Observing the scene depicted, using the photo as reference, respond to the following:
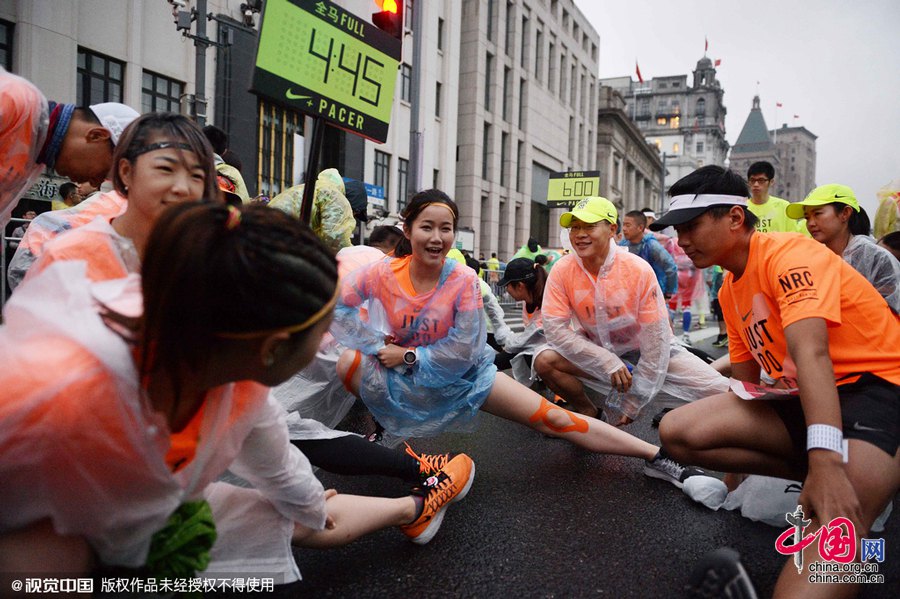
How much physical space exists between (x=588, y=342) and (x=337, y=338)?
5.30ft

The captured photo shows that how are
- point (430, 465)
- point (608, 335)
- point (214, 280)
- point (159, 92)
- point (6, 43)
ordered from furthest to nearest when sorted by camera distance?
point (159, 92)
point (6, 43)
point (608, 335)
point (430, 465)
point (214, 280)

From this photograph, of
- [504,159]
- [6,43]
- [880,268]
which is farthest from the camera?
[504,159]

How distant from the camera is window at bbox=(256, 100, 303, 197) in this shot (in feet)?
58.0

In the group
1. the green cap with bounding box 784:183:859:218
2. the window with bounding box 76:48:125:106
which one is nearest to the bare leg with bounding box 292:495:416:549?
the green cap with bounding box 784:183:859:218

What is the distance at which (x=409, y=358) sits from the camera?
301 centimetres

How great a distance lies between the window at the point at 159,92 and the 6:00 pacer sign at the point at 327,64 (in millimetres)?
12512

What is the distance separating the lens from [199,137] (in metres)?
1.92

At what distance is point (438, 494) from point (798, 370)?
1355mm

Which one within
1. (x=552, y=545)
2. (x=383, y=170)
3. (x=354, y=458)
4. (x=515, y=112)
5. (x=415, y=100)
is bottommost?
(x=552, y=545)

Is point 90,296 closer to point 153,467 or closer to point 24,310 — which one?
point 24,310

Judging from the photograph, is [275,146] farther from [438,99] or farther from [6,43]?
[438,99]

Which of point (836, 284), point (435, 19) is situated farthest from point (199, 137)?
point (435, 19)

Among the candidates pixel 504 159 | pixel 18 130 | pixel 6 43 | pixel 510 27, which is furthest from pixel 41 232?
pixel 510 27

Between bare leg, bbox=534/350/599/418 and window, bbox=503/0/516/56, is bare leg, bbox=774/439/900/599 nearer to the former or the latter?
bare leg, bbox=534/350/599/418
